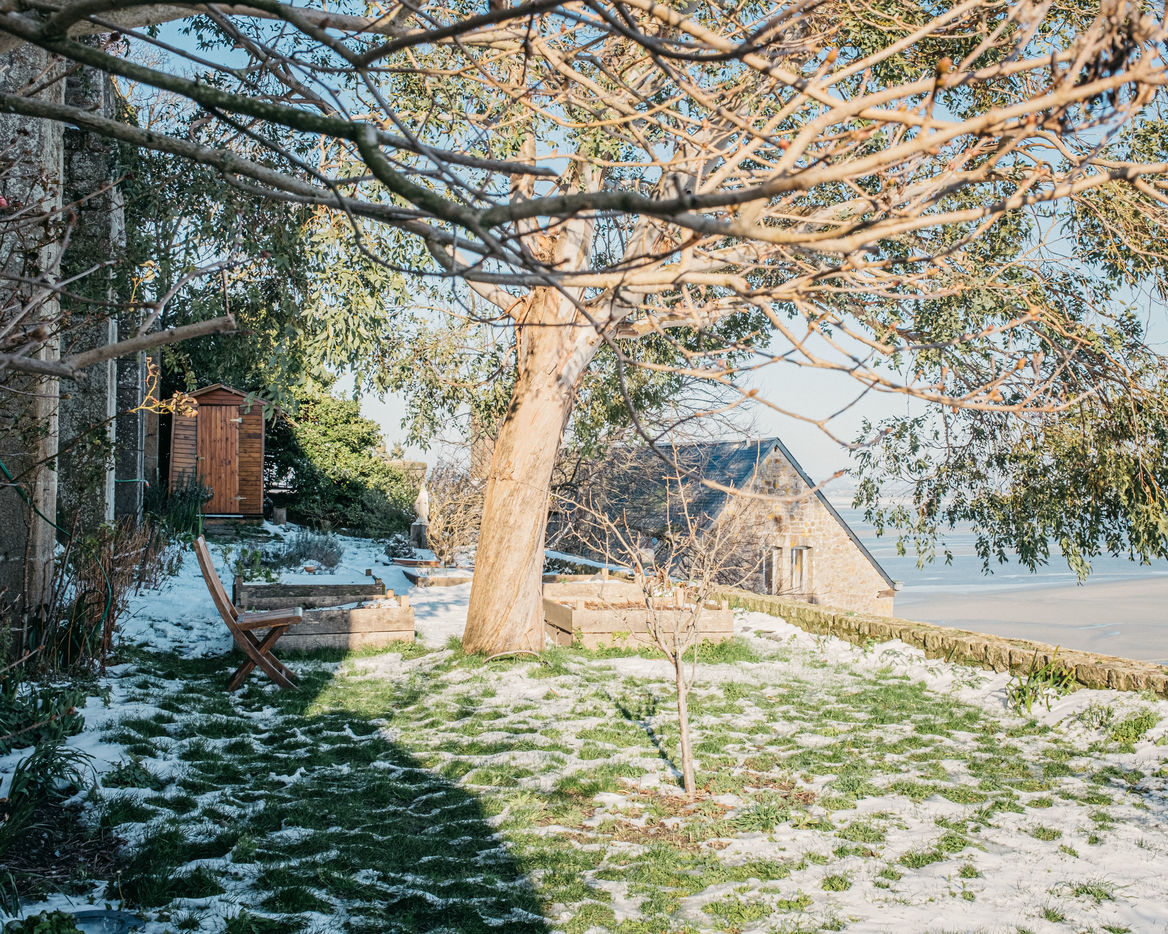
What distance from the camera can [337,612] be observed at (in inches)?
341

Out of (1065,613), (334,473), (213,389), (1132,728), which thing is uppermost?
(213,389)

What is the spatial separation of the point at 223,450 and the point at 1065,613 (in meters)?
34.0

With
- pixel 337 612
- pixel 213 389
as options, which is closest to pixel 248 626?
pixel 337 612

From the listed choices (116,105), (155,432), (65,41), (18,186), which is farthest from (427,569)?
(65,41)

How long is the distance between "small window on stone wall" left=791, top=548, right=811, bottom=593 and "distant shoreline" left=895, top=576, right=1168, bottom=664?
990 cm

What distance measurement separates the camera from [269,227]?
675 centimetres

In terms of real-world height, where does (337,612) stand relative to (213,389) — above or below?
below

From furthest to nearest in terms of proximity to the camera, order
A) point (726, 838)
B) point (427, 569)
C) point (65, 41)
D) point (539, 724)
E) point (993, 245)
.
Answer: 1. point (427, 569)
2. point (993, 245)
3. point (539, 724)
4. point (726, 838)
5. point (65, 41)

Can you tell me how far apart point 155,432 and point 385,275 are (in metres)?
10.8

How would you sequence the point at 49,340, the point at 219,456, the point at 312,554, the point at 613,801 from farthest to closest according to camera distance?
the point at 219,456
the point at 312,554
the point at 613,801
the point at 49,340

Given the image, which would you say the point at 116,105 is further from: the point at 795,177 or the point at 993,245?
the point at 795,177

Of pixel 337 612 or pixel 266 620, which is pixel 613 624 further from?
pixel 266 620

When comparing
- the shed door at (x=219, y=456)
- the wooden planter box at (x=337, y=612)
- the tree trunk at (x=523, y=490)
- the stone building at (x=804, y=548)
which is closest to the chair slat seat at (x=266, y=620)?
the wooden planter box at (x=337, y=612)

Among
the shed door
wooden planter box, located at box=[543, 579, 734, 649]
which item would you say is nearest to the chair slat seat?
wooden planter box, located at box=[543, 579, 734, 649]
